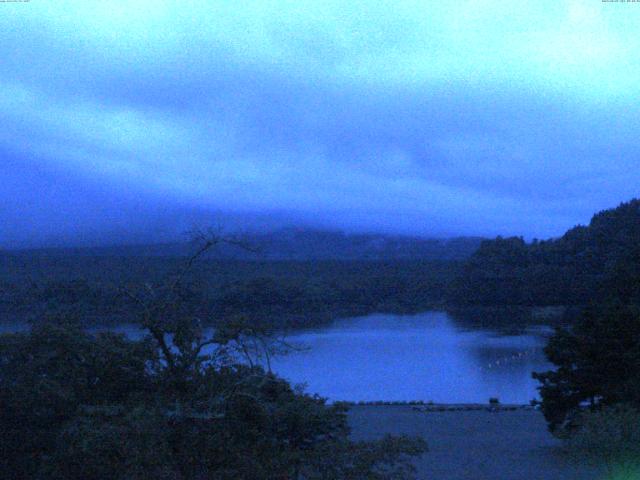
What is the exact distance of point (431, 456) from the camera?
1659 centimetres

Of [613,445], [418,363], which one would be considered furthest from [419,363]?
[613,445]

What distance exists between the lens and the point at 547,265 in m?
51.9

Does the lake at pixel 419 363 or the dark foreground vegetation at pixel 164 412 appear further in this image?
the lake at pixel 419 363

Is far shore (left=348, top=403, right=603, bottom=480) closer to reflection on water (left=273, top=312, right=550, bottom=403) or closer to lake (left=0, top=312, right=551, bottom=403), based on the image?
lake (left=0, top=312, right=551, bottom=403)

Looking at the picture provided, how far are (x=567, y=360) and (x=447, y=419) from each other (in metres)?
7.41

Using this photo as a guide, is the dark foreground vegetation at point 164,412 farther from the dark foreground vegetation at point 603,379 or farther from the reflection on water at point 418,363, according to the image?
the reflection on water at point 418,363

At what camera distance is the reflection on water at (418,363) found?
96.4ft

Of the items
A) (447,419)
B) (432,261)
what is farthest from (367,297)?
(447,419)

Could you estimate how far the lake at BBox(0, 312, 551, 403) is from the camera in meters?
29.3

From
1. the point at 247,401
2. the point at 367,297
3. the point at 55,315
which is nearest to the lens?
the point at 247,401

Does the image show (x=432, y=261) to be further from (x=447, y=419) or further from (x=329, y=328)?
(x=447, y=419)

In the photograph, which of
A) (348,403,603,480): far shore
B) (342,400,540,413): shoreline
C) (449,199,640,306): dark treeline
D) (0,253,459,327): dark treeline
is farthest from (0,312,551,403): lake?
(449,199,640,306): dark treeline

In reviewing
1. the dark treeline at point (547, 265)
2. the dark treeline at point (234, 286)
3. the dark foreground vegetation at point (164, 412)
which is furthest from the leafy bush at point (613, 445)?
the dark treeline at point (547, 265)

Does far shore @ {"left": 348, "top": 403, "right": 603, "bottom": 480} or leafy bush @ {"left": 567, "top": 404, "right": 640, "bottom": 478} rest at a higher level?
leafy bush @ {"left": 567, "top": 404, "right": 640, "bottom": 478}
